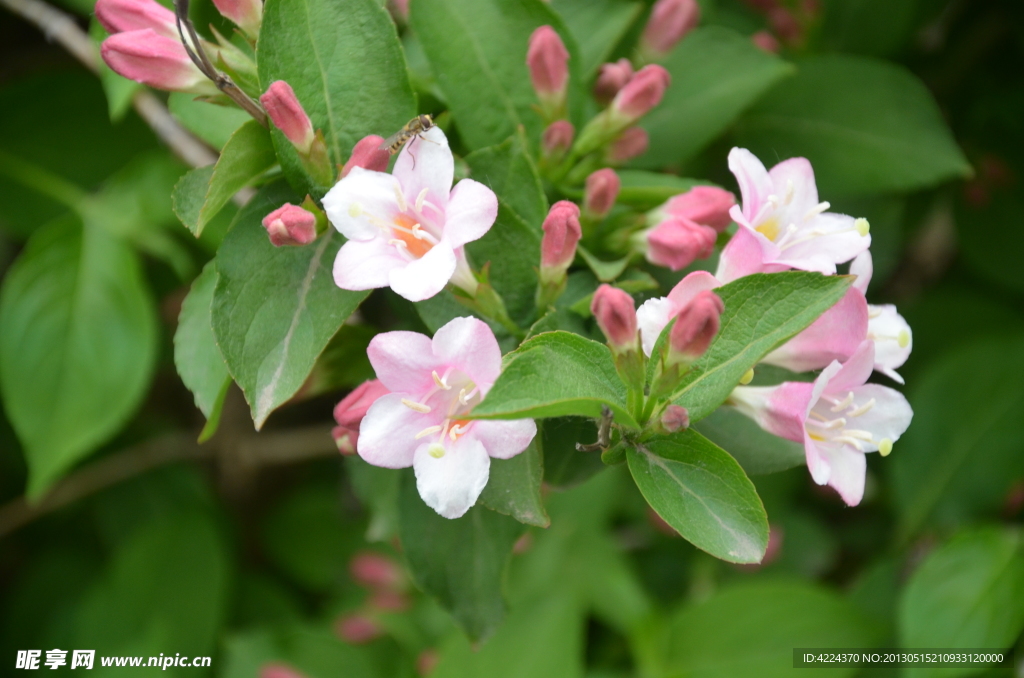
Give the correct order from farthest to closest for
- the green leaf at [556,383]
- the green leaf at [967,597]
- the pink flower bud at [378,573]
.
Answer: the pink flower bud at [378,573]
the green leaf at [967,597]
the green leaf at [556,383]

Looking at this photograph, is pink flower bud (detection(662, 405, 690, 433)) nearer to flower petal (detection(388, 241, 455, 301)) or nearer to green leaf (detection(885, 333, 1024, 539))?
flower petal (detection(388, 241, 455, 301))

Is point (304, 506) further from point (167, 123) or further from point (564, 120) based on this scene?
point (564, 120)

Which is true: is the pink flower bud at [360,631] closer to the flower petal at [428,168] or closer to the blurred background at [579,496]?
the blurred background at [579,496]

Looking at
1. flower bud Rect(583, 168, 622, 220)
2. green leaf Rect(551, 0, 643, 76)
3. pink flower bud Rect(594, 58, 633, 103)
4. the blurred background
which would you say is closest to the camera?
flower bud Rect(583, 168, 622, 220)

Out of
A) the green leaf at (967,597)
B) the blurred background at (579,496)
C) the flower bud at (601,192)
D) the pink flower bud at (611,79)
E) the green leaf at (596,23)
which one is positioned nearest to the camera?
the flower bud at (601,192)

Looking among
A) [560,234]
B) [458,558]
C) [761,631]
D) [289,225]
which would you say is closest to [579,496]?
[761,631]

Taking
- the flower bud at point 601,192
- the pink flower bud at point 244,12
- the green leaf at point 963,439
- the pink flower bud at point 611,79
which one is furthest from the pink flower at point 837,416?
the green leaf at point 963,439

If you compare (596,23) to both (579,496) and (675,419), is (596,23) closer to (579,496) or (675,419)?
(675,419)

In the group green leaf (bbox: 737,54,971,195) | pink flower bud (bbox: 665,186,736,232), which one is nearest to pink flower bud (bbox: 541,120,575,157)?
pink flower bud (bbox: 665,186,736,232)
